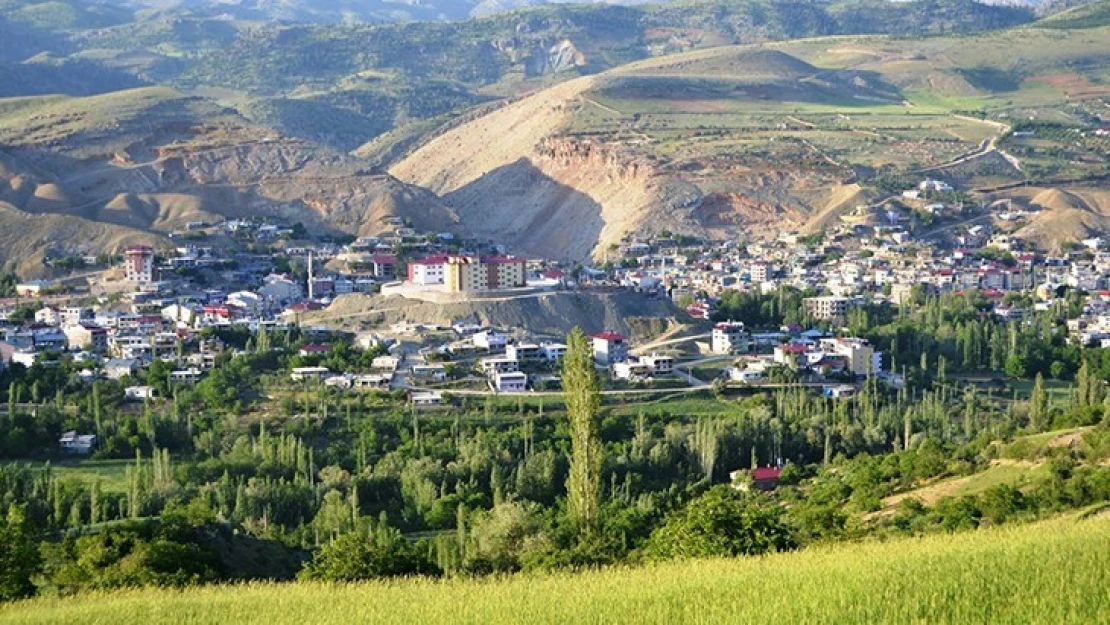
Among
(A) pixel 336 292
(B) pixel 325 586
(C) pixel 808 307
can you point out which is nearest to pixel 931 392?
(C) pixel 808 307

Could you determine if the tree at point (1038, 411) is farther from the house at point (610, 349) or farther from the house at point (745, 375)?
the house at point (610, 349)

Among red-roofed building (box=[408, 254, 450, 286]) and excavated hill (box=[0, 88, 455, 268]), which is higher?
excavated hill (box=[0, 88, 455, 268])

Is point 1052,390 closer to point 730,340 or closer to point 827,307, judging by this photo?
point 730,340

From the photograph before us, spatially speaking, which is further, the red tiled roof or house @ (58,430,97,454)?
house @ (58,430,97,454)

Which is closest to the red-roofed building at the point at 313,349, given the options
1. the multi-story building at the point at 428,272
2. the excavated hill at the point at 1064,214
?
the multi-story building at the point at 428,272

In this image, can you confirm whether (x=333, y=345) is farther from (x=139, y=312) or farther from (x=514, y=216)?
(x=514, y=216)

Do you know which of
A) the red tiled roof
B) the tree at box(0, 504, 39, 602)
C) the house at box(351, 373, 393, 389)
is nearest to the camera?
the tree at box(0, 504, 39, 602)

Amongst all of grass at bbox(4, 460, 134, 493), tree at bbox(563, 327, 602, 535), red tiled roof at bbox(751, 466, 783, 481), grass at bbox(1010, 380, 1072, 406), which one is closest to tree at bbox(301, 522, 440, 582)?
tree at bbox(563, 327, 602, 535)

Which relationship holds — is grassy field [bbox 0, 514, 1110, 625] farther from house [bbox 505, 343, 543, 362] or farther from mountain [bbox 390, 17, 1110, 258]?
mountain [bbox 390, 17, 1110, 258]
